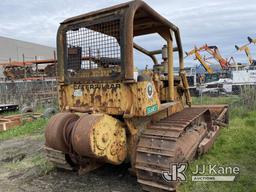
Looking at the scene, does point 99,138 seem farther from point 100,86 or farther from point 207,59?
point 207,59

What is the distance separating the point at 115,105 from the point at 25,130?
553 cm

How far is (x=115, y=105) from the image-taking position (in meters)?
3.78

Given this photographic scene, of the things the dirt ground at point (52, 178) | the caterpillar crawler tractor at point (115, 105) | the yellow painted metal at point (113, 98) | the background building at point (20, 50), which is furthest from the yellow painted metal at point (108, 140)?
the background building at point (20, 50)

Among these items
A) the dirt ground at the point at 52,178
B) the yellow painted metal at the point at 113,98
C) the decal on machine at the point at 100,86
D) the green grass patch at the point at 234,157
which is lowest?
the dirt ground at the point at 52,178

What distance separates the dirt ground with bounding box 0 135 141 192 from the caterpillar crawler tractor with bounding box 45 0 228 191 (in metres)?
0.25

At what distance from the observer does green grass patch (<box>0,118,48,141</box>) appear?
7.93m

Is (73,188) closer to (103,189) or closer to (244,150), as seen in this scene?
(103,189)

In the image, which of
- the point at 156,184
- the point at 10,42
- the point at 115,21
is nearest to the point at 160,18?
the point at 115,21

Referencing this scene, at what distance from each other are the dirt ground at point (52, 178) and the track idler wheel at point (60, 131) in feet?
2.48

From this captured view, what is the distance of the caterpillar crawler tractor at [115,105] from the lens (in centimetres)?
341

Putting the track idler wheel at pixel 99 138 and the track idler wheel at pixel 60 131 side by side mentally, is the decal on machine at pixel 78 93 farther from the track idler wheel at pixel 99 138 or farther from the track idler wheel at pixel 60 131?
the track idler wheel at pixel 99 138

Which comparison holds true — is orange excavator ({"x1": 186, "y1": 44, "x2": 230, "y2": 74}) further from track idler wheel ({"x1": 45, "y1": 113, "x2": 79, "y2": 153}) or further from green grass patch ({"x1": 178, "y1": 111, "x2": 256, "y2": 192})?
track idler wheel ({"x1": 45, "y1": 113, "x2": 79, "y2": 153})

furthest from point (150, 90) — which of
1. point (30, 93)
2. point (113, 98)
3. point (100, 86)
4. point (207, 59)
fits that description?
point (207, 59)

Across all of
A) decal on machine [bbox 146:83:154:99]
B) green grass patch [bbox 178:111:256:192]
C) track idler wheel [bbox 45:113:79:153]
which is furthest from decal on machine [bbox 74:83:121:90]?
green grass patch [bbox 178:111:256:192]
